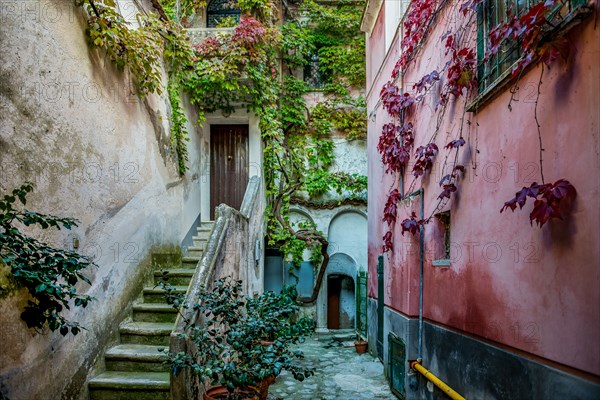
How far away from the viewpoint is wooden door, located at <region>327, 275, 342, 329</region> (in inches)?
527

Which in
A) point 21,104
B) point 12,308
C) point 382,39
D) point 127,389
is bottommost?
point 127,389

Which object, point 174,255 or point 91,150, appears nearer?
point 91,150

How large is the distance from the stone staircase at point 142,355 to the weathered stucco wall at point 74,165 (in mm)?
200

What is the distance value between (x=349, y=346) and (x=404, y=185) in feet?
16.5

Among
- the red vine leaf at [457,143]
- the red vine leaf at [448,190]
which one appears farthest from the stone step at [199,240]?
the red vine leaf at [457,143]

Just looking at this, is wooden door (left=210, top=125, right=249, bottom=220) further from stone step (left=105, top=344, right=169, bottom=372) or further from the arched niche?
stone step (left=105, top=344, right=169, bottom=372)

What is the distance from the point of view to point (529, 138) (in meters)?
3.15

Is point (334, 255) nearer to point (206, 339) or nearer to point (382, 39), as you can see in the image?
point (382, 39)

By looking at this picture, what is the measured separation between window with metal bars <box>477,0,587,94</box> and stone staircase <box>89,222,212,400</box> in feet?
13.4

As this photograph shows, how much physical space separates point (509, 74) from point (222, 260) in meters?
4.39

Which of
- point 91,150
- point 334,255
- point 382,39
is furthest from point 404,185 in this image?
point 334,255

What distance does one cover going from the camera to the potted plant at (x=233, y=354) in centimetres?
405

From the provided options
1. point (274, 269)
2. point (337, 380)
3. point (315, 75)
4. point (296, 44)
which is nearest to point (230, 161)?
point (274, 269)

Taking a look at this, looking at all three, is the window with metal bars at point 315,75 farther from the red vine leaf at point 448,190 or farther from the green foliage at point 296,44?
the red vine leaf at point 448,190
